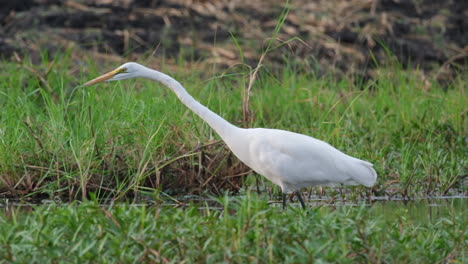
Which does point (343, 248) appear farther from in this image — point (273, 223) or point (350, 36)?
point (350, 36)

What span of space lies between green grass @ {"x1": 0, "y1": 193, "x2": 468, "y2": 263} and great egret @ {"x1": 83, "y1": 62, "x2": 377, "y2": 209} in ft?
3.62

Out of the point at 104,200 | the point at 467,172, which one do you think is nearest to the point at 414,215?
the point at 467,172

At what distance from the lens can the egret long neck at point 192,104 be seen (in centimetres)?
591

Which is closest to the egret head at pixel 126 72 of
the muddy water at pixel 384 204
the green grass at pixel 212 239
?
the muddy water at pixel 384 204

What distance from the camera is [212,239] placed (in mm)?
4406

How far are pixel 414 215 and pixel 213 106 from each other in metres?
2.24

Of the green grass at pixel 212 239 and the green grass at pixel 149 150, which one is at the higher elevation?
the green grass at pixel 212 239

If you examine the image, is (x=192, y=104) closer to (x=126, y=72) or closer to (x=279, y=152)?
(x=126, y=72)

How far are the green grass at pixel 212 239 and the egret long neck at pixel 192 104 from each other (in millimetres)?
1250

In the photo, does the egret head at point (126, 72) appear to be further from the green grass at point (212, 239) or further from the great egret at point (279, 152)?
the green grass at point (212, 239)

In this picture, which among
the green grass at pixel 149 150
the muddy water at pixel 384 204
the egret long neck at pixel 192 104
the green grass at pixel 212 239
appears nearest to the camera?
the green grass at pixel 212 239

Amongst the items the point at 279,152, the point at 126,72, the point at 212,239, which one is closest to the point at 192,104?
the point at 126,72

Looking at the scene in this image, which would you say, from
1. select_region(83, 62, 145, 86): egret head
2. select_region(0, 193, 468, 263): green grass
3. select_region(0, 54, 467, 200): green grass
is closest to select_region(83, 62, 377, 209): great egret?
A: select_region(83, 62, 145, 86): egret head

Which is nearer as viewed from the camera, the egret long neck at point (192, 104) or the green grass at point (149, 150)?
the egret long neck at point (192, 104)
